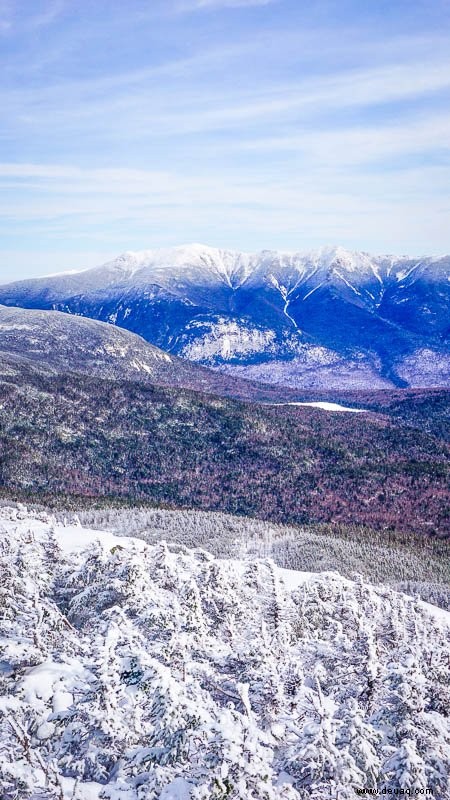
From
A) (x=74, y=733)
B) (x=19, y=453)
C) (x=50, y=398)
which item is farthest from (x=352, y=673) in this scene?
(x=50, y=398)

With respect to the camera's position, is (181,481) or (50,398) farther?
(50,398)

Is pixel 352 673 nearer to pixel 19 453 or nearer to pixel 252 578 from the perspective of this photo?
pixel 252 578

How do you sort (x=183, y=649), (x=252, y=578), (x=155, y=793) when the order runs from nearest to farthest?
1. (x=155, y=793)
2. (x=183, y=649)
3. (x=252, y=578)

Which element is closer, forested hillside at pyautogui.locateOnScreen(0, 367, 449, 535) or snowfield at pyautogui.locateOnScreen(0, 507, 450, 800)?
snowfield at pyautogui.locateOnScreen(0, 507, 450, 800)

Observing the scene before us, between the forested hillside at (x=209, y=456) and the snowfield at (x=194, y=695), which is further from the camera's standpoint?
the forested hillside at (x=209, y=456)

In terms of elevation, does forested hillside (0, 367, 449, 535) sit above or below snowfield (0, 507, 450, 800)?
below

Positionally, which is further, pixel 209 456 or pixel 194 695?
pixel 209 456

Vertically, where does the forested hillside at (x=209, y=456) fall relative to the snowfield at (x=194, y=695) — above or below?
below

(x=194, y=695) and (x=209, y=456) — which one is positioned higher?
(x=194, y=695)
